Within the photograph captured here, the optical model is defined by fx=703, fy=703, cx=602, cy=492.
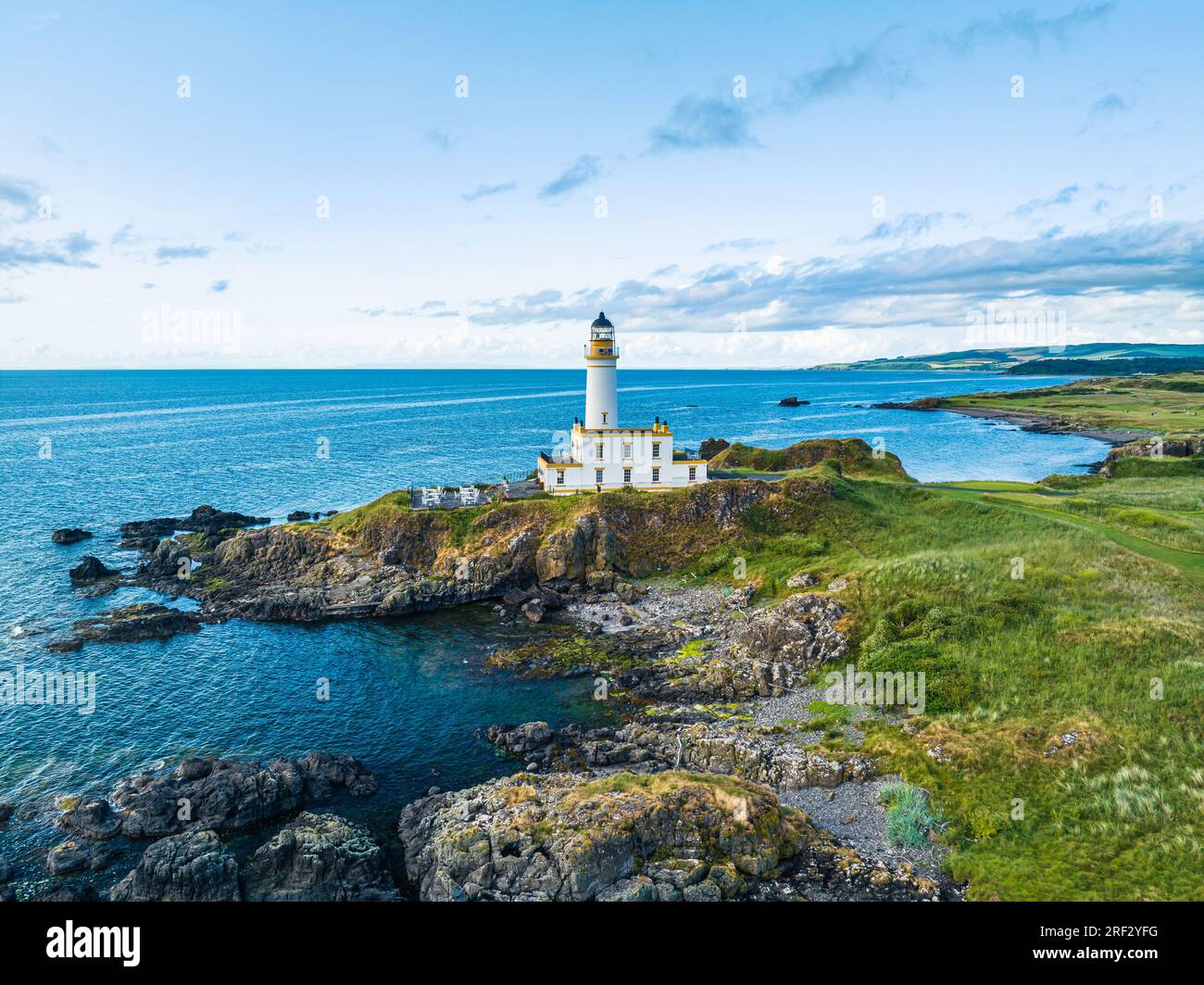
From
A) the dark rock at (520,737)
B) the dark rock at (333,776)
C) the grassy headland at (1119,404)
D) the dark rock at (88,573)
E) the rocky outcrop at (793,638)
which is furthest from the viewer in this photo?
the grassy headland at (1119,404)

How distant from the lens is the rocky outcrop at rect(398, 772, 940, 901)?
61.1ft

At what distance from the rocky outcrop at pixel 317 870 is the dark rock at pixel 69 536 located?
50034 millimetres

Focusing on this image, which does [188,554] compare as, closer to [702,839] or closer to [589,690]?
[589,690]

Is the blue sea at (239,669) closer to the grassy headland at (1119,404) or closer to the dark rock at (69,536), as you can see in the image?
the dark rock at (69,536)

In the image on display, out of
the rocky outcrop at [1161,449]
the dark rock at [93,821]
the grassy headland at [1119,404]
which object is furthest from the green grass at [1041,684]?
the grassy headland at [1119,404]

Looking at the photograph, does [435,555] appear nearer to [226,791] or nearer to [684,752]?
[226,791]

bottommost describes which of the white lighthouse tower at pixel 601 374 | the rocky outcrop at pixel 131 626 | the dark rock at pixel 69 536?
the rocky outcrop at pixel 131 626

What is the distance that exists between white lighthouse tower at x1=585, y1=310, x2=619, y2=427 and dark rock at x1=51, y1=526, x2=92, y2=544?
1724 inches

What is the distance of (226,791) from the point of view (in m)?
23.9

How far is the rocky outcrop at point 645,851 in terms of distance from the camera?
61.1 ft

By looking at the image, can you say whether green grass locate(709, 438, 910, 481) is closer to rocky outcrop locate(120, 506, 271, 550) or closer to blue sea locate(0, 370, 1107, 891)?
blue sea locate(0, 370, 1107, 891)

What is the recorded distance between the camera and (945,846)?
67.1 ft

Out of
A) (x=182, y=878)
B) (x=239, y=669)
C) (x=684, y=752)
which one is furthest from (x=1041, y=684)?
(x=239, y=669)

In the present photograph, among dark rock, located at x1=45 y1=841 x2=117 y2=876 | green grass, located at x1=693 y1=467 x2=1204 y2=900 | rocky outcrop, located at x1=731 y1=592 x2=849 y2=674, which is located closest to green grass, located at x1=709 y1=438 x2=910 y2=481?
green grass, located at x1=693 y1=467 x2=1204 y2=900
